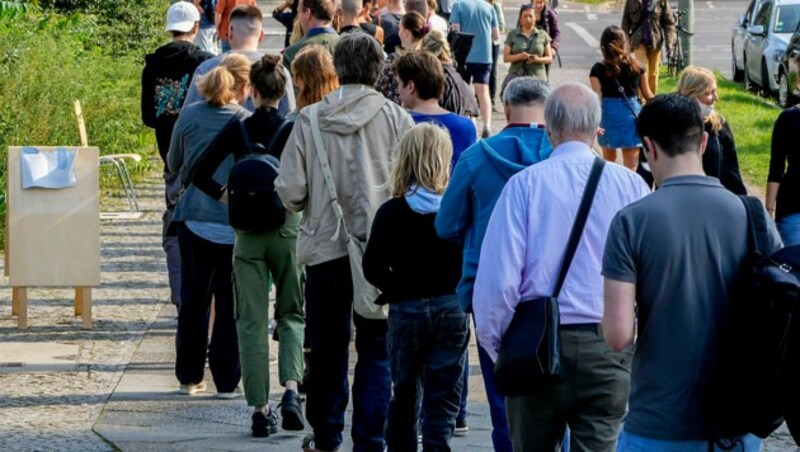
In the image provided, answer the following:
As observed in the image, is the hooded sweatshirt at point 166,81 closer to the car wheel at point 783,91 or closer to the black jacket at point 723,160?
the black jacket at point 723,160

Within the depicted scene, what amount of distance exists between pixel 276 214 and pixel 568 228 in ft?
8.87

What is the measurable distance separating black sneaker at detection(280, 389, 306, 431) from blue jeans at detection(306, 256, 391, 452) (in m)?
0.61

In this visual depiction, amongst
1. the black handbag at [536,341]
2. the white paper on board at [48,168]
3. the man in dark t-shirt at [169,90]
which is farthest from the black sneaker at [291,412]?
the white paper on board at [48,168]

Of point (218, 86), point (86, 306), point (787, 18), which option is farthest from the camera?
point (787, 18)

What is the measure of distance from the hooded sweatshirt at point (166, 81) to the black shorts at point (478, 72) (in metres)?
9.03

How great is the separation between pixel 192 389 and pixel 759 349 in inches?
187

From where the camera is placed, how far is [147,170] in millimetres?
17234

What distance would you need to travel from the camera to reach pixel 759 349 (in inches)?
184

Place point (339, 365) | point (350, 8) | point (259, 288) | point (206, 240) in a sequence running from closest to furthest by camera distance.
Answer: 1. point (339, 365)
2. point (259, 288)
3. point (206, 240)
4. point (350, 8)

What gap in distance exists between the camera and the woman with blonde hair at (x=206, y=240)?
8297 mm

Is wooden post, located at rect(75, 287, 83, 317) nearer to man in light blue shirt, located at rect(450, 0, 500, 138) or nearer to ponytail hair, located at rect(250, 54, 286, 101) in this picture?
ponytail hair, located at rect(250, 54, 286, 101)

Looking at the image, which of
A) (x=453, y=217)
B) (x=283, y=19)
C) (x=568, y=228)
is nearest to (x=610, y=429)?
(x=568, y=228)

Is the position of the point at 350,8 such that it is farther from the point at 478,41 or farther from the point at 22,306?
the point at 478,41

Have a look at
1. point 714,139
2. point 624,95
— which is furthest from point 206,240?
point 624,95
